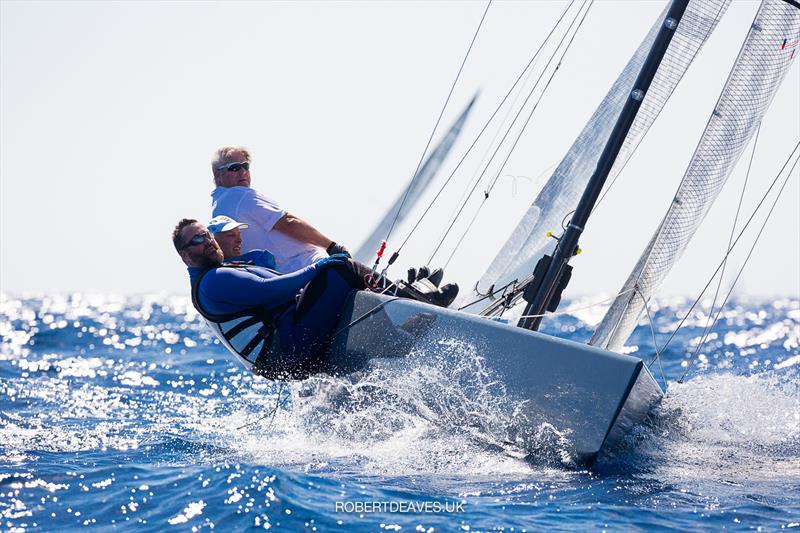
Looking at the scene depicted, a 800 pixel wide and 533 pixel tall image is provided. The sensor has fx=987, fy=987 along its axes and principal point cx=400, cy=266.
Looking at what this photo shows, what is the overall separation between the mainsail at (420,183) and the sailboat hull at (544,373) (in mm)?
3671

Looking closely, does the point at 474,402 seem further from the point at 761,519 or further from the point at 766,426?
the point at 766,426

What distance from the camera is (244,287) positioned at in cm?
449

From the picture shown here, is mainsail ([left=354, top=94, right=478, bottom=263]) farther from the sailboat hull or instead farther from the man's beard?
the sailboat hull

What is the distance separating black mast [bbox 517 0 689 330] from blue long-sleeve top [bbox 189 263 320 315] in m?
1.09

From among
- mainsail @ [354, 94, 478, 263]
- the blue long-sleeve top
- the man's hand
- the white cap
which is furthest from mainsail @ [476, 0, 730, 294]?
mainsail @ [354, 94, 478, 263]

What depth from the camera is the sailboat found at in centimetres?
384

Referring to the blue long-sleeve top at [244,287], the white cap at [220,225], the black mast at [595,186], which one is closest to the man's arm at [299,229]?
the white cap at [220,225]

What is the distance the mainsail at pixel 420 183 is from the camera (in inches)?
332

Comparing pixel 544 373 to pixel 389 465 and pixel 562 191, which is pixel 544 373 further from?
pixel 562 191

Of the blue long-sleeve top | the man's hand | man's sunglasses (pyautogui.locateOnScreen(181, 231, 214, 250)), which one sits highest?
man's sunglasses (pyautogui.locateOnScreen(181, 231, 214, 250))

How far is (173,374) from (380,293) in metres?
4.42

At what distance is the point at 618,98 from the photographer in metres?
5.85

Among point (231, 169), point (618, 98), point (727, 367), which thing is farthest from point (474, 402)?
point (727, 367)

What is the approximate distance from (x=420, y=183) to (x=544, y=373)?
4741 mm
